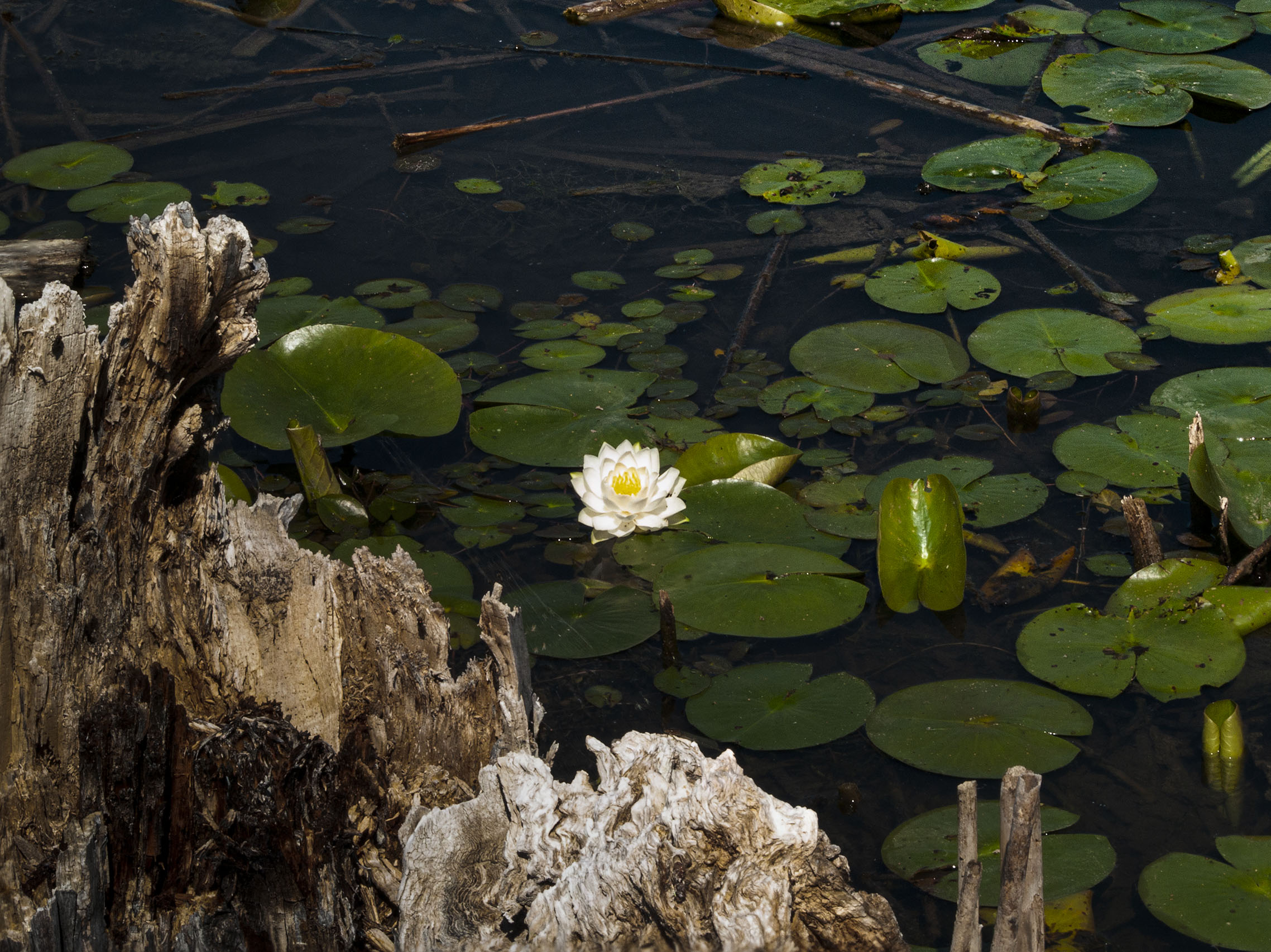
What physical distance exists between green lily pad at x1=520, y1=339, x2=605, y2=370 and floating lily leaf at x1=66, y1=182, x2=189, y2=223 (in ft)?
5.35

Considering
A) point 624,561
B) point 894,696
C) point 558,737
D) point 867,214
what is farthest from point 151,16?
point 894,696

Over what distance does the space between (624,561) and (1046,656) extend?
3.17ft

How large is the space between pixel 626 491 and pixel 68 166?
3203 millimetres

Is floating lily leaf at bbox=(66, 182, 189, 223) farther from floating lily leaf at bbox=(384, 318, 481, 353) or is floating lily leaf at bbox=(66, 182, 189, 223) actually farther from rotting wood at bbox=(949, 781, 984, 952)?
rotting wood at bbox=(949, 781, 984, 952)

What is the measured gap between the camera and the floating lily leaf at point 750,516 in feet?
8.24

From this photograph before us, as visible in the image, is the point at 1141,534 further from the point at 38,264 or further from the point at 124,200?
the point at 124,200

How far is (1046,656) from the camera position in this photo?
7.18 ft

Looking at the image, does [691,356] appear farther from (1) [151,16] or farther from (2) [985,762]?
(1) [151,16]

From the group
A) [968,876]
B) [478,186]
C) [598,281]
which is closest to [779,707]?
[968,876]

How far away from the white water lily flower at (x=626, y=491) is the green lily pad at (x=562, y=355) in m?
0.85

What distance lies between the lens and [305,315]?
3232 millimetres

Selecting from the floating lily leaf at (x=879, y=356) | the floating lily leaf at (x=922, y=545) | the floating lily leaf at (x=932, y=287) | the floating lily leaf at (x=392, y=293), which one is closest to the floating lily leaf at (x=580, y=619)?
the floating lily leaf at (x=922, y=545)

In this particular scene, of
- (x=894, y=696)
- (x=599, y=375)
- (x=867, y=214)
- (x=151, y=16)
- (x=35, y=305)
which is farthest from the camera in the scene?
(x=151, y=16)

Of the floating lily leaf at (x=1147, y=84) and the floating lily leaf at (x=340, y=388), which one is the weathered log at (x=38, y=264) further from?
the floating lily leaf at (x=1147, y=84)
